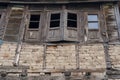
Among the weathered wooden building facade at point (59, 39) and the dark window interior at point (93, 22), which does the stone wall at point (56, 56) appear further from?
the dark window interior at point (93, 22)

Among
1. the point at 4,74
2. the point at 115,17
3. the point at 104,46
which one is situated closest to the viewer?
the point at 4,74

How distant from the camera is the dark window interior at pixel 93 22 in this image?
11766 millimetres

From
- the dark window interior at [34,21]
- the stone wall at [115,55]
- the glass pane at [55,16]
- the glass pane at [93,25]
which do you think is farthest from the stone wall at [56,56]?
the glass pane at [55,16]

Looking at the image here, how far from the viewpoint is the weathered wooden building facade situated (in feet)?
33.5

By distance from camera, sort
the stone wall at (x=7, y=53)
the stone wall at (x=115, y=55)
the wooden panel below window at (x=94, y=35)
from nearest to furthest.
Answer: the stone wall at (x=115, y=55), the stone wall at (x=7, y=53), the wooden panel below window at (x=94, y=35)

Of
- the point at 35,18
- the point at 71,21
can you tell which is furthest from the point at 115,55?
the point at 35,18

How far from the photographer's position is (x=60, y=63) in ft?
34.2

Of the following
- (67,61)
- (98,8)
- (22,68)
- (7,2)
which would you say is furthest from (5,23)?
(98,8)

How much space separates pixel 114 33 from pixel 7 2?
205 inches

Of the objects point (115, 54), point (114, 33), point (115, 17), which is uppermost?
point (115, 17)

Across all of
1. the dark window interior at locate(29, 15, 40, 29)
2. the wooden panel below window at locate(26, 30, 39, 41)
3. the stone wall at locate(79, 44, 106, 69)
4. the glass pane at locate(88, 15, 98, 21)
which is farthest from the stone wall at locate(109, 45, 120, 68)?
the dark window interior at locate(29, 15, 40, 29)

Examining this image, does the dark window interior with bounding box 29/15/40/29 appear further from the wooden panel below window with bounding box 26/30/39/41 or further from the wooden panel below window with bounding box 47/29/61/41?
the wooden panel below window with bounding box 47/29/61/41

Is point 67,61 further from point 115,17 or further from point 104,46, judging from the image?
point 115,17

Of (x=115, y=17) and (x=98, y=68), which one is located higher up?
(x=115, y=17)
